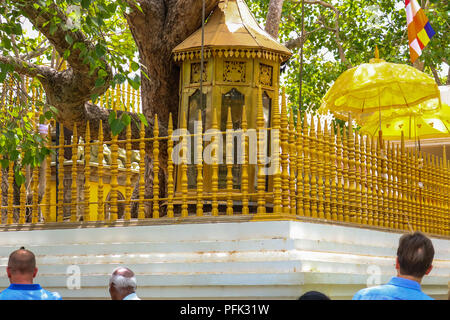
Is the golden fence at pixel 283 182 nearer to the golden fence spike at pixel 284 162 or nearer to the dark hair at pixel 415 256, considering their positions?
the golden fence spike at pixel 284 162

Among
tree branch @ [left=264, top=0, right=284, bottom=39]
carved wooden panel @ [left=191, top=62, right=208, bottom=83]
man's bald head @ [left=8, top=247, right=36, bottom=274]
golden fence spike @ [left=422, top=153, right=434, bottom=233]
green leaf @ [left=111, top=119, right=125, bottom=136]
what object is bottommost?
man's bald head @ [left=8, top=247, right=36, bottom=274]

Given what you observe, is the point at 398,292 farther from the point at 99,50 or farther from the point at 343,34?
the point at 343,34

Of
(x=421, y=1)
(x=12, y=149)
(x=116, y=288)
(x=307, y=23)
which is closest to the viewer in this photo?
(x=116, y=288)

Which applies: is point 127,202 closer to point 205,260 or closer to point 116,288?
point 205,260

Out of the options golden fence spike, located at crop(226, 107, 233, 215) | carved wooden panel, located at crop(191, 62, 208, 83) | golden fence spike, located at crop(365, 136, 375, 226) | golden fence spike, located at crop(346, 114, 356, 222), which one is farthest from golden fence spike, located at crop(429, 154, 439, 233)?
golden fence spike, located at crop(226, 107, 233, 215)

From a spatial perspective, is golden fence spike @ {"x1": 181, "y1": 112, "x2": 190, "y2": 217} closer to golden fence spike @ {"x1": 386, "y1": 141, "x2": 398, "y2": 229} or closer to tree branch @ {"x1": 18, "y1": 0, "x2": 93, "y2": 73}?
tree branch @ {"x1": 18, "y1": 0, "x2": 93, "y2": 73}

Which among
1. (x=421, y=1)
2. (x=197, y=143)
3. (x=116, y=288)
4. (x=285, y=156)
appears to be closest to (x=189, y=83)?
(x=197, y=143)

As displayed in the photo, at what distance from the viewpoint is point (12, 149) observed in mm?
7664

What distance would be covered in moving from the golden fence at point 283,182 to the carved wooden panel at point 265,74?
73cm

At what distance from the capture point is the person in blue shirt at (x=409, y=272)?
394 centimetres

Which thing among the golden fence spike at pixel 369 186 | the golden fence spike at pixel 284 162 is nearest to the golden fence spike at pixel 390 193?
the golden fence spike at pixel 369 186

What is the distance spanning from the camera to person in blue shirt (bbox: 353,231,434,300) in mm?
3939

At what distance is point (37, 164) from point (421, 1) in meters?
11.6

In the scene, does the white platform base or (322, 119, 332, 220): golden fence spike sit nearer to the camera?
the white platform base
